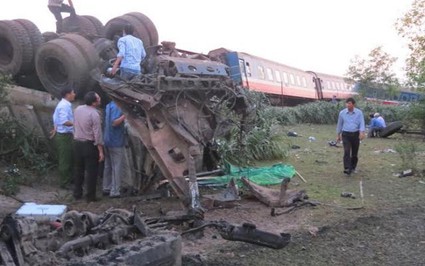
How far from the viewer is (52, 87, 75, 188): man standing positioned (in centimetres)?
727

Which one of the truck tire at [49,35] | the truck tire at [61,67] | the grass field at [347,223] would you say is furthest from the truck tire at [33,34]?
the grass field at [347,223]

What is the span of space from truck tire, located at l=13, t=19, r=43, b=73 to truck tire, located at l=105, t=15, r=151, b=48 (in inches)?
46.9

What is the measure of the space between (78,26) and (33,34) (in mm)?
1072

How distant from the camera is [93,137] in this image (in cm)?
699

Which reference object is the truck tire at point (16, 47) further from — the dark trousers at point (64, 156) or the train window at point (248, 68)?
the train window at point (248, 68)

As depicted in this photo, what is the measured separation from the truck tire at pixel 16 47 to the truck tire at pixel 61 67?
1.24ft

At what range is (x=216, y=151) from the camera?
822cm

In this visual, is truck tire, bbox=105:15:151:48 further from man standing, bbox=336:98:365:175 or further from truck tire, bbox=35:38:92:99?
man standing, bbox=336:98:365:175

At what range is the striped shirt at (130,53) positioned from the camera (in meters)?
7.02

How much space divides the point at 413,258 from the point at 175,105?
129 inches

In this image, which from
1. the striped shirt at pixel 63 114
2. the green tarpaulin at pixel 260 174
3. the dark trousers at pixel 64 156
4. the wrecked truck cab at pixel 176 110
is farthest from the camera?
the green tarpaulin at pixel 260 174

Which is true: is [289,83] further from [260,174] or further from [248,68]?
[260,174]

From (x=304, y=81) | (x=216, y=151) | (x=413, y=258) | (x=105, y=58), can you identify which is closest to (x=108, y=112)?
(x=105, y=58)

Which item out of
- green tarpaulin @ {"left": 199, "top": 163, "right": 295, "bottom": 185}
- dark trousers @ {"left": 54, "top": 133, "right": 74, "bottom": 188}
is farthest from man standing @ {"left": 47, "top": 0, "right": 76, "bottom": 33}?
green tarpaulin @ {"left": 199, "top": 163, "right": 295, "bottom": 185}
